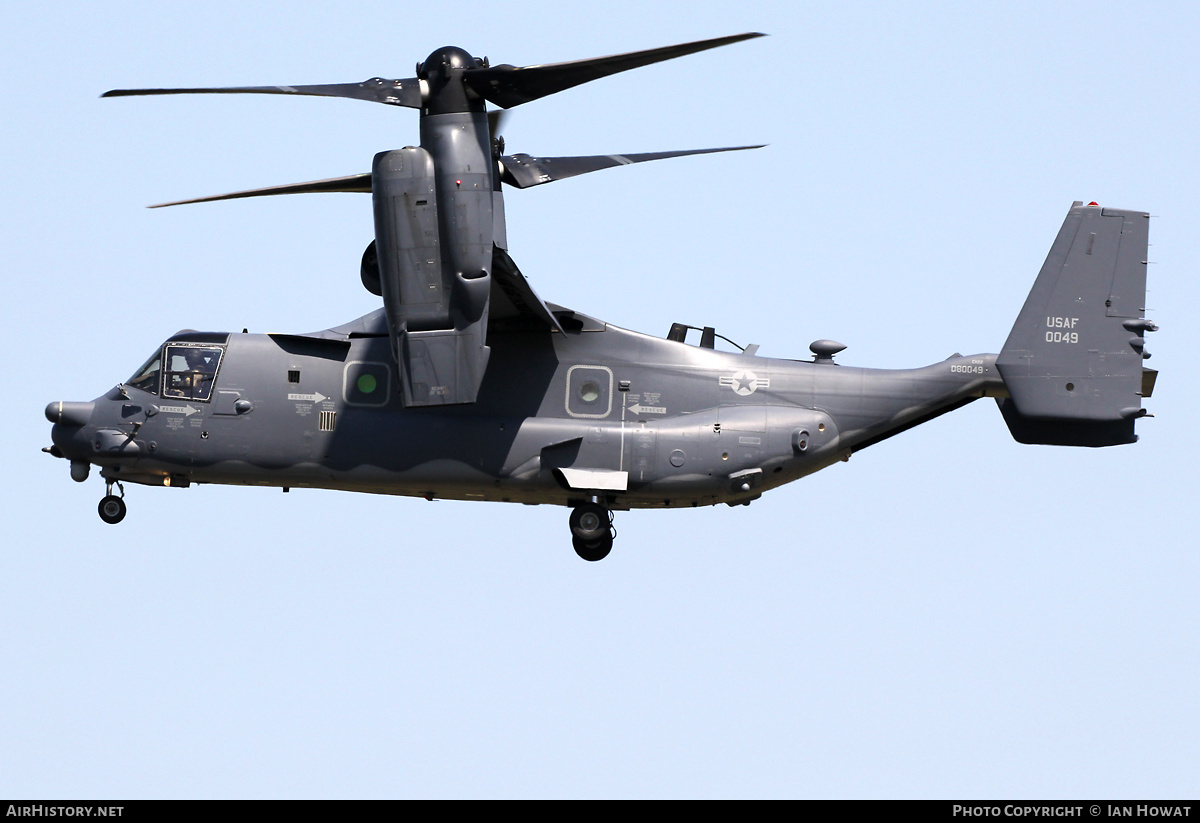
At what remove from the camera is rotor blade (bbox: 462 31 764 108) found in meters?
24.6

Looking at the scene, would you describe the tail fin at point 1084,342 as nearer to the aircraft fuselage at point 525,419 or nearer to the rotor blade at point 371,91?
the aircraft fuselage at point 525,419

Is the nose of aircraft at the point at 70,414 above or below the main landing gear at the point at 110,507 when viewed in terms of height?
above

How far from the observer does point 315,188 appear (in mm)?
26609

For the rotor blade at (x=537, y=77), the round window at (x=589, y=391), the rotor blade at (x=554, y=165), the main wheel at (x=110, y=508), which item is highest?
the rotor blade at (x=537, y=77)

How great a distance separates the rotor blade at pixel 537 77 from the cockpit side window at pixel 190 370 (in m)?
5.85

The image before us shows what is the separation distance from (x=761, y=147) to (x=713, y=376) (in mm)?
3262

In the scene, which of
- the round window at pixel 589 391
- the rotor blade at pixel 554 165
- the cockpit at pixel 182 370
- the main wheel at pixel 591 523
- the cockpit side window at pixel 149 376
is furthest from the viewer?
the cockpit side window at pixel 149 376

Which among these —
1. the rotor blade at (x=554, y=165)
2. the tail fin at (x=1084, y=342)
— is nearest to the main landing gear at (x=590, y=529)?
the rotor blade at (x=554, y=165)

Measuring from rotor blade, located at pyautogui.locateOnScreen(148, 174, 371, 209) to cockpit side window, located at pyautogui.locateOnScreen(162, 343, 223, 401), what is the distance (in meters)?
2.38

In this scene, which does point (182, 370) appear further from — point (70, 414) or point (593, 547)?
point (593, 547)

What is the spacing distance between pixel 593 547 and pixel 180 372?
6.31m

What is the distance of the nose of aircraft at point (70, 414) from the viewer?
28.0 metres

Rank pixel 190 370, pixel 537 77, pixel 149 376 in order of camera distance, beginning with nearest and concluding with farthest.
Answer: pixel 537 77, pixel 190 370, pixel 149 376

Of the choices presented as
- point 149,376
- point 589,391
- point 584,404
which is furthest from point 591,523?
point 149,376
